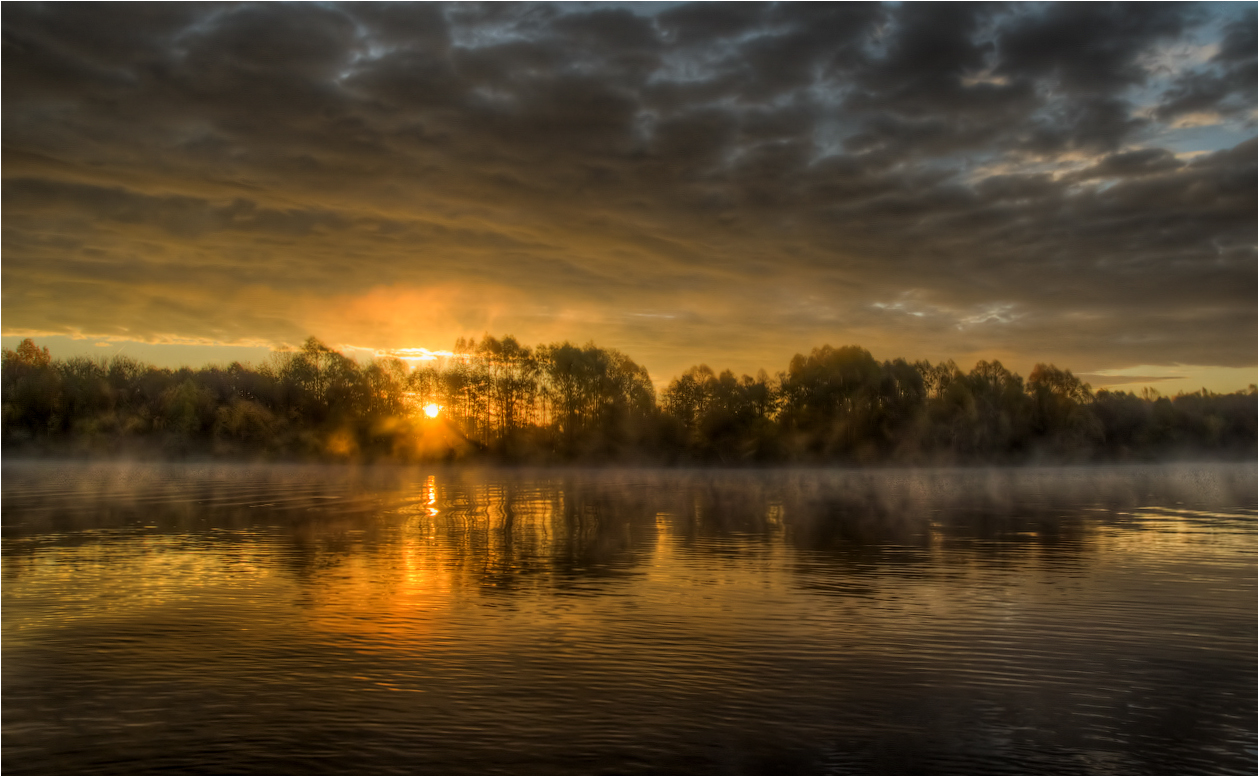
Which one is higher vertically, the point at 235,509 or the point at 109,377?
the point at 109,377

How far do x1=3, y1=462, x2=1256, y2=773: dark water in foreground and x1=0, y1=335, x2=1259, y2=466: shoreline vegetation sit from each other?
126 m

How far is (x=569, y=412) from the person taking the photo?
166 metres

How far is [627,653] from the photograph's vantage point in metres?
18.2

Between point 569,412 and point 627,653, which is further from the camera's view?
point 569,412

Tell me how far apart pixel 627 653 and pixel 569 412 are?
149m

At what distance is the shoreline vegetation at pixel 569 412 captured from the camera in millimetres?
161625

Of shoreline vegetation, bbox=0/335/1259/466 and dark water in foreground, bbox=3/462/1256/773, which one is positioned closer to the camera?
dark water in foreground, bbox=3/462/1256/773

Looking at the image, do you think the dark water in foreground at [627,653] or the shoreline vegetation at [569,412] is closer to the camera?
the dark water in foreground at [627,653]

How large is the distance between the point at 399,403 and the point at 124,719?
158 m

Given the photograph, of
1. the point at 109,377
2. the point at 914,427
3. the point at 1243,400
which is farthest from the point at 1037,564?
the point at 1243,400

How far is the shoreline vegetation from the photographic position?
16162 cm

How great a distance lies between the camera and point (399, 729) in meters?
13.8

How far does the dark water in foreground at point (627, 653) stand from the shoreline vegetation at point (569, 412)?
126148 mm

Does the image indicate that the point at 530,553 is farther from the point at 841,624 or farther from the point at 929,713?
the point at 929,713
